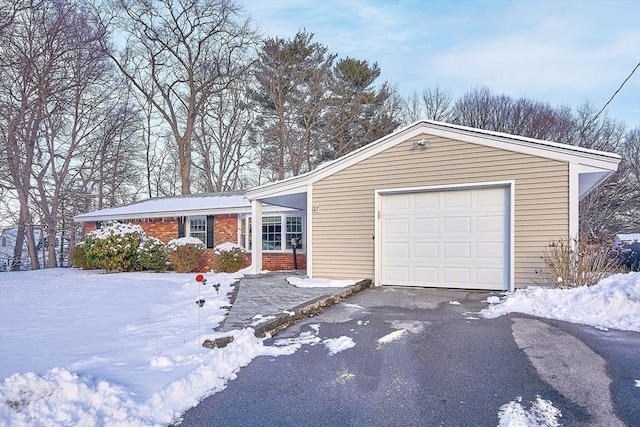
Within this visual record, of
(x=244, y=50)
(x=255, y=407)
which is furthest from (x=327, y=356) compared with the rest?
(x=244, y=50)

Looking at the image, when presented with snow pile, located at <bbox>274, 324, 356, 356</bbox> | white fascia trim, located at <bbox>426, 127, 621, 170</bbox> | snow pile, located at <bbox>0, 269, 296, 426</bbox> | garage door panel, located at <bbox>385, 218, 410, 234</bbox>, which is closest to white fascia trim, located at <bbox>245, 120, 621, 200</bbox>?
white fascia trim, located at <bbox>426, 127, 621, 170</bbox>

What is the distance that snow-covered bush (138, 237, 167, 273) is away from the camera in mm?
14133

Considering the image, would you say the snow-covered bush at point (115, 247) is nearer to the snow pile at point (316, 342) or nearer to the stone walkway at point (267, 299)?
the stone walkway at point (267, 299)

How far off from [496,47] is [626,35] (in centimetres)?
398

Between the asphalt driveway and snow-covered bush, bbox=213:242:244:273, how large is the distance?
7955 millimetres

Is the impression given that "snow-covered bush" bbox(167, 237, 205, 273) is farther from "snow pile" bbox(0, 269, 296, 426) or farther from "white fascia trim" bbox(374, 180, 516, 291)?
"white fascia trim" bbox(374, 180, 516, 291)

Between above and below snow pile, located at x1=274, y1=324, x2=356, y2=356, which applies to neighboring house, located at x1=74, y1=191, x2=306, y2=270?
above

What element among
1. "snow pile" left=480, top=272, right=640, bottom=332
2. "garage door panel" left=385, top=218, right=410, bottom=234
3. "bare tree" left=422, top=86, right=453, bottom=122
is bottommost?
"snow pile" left=480, top=272, right=640, bottom=332

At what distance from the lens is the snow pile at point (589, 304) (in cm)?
577

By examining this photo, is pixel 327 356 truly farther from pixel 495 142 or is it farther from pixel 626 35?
pixel 626 35

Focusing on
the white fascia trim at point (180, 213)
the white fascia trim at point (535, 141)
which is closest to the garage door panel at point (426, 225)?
the white fascia trim at point (535, 141)

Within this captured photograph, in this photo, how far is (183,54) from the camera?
989 inches

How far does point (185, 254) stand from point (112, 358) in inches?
384

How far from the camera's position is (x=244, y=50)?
25.2 m
